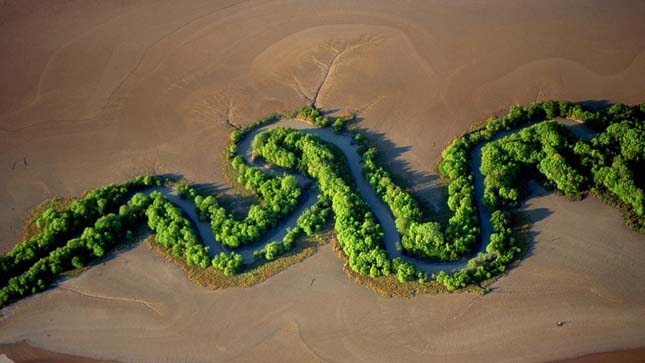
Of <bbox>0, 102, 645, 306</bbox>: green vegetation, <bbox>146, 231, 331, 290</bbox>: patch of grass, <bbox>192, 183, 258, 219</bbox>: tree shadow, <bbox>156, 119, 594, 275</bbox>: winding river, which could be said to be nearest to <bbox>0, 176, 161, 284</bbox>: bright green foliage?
<bbox>0, 102, 645, 306</bbox>: green vegetation

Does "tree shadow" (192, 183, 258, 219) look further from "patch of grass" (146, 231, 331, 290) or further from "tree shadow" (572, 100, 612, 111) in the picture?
"tree shadow" (572, 100, 612, 111)

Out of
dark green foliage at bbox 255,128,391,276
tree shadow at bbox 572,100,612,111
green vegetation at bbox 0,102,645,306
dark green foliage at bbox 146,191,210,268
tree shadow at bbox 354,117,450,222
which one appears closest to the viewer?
dark green foliage at bbox 255,128,391,276

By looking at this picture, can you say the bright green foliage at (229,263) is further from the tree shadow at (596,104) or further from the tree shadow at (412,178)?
the tree shadow at (596,104)

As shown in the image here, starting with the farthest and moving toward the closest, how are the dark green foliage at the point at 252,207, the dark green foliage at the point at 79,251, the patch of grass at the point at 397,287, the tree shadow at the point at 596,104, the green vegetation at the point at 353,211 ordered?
the tree shadow at the point at 596,104, the dark green foliage at the point at 252,207, the green vegetation at the point at 353,211, the dark green foliage at the point at 79,251, the patch of grass at the point at 397,287

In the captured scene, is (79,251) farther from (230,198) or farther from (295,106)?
(295,106)

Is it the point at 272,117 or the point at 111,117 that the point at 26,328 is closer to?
the point at 111,117

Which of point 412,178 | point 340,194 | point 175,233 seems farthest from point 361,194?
point 175,233

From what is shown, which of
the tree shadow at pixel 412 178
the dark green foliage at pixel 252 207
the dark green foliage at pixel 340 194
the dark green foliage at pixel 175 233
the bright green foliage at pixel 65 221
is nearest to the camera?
the dark green foliage at pixel 340 194

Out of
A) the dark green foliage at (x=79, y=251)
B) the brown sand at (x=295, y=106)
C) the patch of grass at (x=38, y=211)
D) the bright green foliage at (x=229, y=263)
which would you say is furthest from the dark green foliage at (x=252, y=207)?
the patch of grass at (x=38, y=211)

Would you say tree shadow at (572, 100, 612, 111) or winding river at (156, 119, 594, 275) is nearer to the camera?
winding river at (156, 119, 594, 275)
